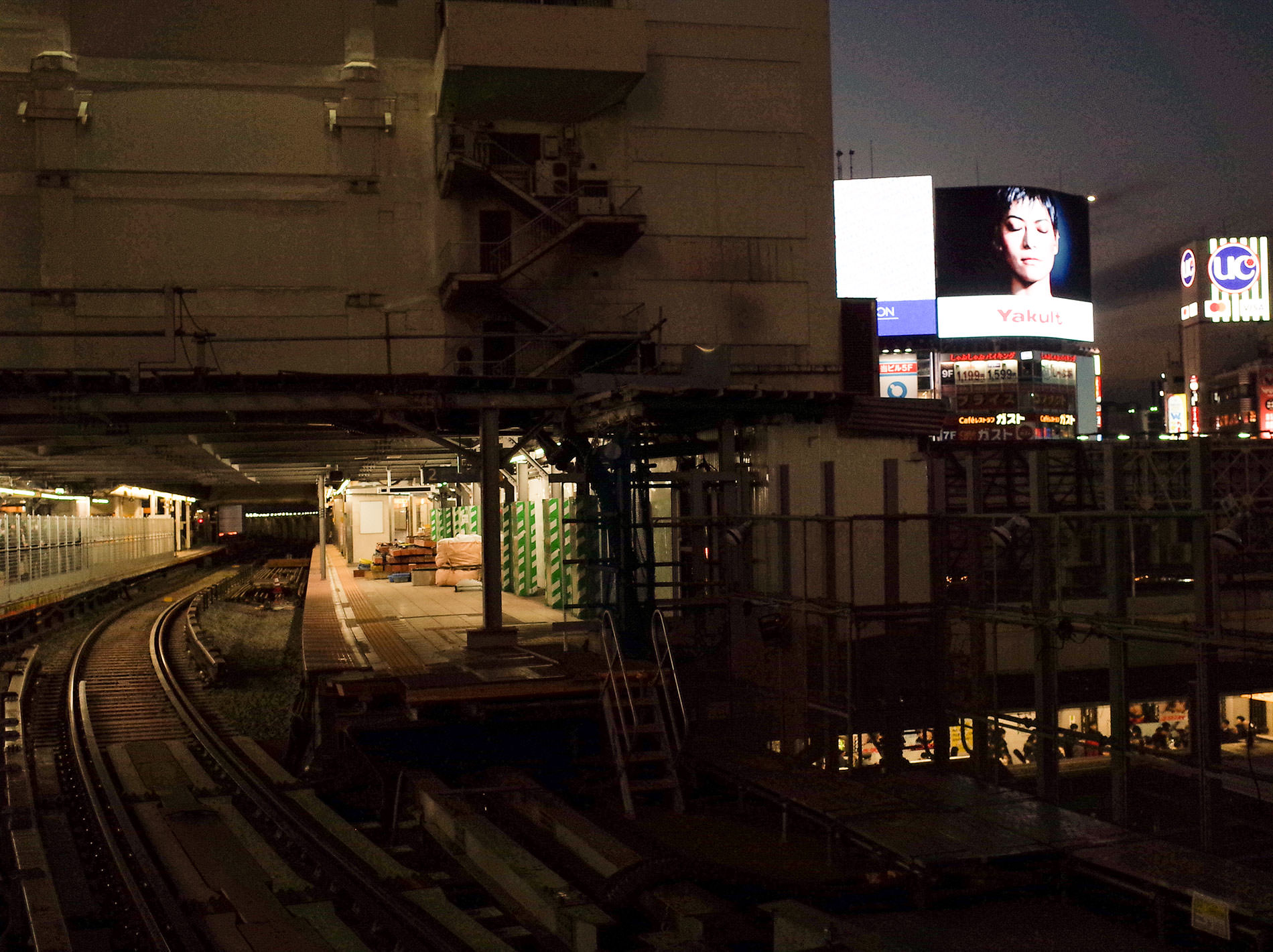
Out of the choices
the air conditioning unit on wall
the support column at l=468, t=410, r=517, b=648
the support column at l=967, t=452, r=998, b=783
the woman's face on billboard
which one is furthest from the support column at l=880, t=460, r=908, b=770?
the woman's face on billboard

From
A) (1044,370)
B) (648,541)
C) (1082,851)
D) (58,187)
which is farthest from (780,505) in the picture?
(1044,370)

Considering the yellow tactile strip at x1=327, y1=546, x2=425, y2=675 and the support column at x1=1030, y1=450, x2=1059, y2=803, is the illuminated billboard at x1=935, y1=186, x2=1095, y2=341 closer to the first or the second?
the yellow tactile strip at x1=327, y1=546, x2=425, y2=675

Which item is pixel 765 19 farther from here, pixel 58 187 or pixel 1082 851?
pixel 1082 851

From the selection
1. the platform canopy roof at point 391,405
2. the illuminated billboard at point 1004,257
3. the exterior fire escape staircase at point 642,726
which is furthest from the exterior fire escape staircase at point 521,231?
the illuminated billboard at point 1004,257

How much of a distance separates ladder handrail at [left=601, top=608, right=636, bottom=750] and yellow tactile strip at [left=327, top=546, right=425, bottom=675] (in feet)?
5.74

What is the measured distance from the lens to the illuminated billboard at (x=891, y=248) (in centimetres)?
4634

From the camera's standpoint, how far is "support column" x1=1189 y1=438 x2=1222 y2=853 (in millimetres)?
7660

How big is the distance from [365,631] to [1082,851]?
942cm

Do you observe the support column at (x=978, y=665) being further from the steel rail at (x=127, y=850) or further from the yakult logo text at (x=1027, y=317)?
the yakult logo text at (x=1027, y=317)

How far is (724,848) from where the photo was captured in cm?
909

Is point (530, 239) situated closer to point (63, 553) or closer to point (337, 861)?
point (63, 553)

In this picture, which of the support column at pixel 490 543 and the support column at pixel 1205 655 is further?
the support column at pixel 490 543

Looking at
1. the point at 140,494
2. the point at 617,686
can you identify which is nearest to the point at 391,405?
the point at 617,686

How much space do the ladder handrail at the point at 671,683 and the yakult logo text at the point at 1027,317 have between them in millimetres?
42329
